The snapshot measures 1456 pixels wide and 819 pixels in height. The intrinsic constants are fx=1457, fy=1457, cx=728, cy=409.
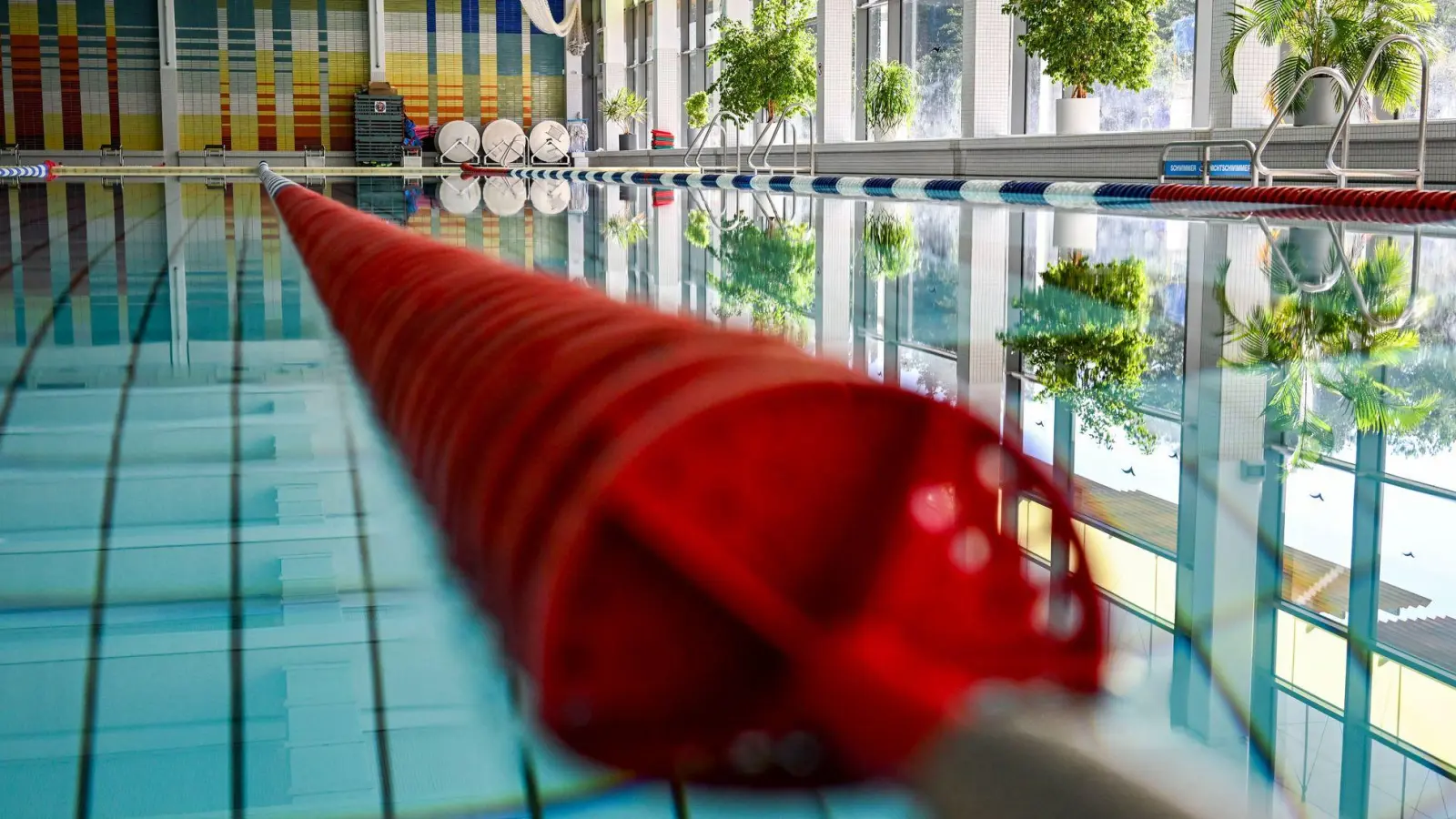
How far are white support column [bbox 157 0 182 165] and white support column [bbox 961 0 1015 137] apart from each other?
1952 centimetres

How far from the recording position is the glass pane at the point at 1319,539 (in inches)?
56.8

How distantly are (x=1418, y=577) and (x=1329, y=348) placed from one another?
6.48 feet

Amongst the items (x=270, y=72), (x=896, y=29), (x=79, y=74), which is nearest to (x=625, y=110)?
(x=270, y=72)

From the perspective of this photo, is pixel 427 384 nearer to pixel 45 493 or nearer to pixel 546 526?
pixel 546 526

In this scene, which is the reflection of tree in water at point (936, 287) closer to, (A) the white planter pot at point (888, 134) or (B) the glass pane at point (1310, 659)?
(B) the glass pane at point (1310, 659)

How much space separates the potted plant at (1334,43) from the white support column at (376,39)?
23.3 metres

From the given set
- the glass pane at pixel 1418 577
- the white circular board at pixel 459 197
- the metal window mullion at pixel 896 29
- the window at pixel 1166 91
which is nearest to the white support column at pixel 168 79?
the white circular board at pixel 459 197

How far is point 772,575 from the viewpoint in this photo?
751mm

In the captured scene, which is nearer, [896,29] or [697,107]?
[896,29]

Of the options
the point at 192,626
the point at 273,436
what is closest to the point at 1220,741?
the point at 192,626

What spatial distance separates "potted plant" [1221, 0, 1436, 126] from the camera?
9180 millimetres

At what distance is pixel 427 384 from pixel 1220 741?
2.57ft

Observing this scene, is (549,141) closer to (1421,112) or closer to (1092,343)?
(1421,112)

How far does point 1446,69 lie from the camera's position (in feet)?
36.2
